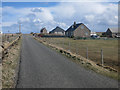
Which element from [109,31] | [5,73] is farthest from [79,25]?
[5,73]

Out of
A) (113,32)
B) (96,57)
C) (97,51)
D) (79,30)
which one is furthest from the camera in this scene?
(113,32)

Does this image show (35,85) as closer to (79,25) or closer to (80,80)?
(80,80)

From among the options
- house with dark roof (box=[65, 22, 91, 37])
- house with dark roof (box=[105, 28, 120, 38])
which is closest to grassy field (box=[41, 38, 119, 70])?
house with dark roof (box=[65, 22, 91, 37])

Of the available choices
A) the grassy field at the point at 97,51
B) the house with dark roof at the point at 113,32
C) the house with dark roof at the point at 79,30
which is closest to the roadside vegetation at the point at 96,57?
the grassy field at the point at 97,51

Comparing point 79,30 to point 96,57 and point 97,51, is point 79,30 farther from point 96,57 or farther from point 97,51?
point 96,57

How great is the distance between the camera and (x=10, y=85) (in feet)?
25.5

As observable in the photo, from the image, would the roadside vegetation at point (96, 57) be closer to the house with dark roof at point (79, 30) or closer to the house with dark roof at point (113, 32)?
the house with dark roof at point (79, 30)

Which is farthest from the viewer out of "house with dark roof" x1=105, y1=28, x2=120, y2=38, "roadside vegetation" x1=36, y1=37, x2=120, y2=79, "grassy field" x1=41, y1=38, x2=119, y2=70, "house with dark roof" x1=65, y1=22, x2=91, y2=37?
"house with dark roof" x1=105, y1=28, x2=120, y2=38

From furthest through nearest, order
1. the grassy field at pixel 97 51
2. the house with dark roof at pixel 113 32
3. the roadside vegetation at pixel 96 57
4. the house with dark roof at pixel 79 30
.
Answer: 1. the house with dark roof at pixel 113 32
2. the house with dark roof at pixel 79 30
3. the grassy field at pixel 97 51
4. the roadside vegetation at pixel 96 57

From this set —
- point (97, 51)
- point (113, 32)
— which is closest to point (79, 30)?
point (113, 32)

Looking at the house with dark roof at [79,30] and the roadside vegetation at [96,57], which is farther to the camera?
the house with dark roof at [79,30]

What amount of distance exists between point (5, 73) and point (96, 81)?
524cm

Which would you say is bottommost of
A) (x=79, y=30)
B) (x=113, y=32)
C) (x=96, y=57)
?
(x=96, y=57)

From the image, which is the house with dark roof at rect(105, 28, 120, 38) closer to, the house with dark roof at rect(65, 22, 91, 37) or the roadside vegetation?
the house with dark roof at rect(65, 22, 91, 37)
